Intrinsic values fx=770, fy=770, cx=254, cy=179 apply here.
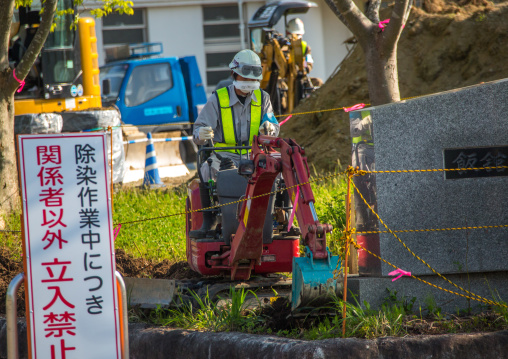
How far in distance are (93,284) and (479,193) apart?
285 centimetres

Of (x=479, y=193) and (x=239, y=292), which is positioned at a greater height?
(x=479, y=193)

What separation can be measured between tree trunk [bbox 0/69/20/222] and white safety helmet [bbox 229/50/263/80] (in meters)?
3.72

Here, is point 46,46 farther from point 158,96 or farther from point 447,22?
point 447,22

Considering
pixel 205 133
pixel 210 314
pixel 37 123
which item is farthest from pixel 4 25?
pixel 210 314

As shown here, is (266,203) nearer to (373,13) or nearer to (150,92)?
(373,13)

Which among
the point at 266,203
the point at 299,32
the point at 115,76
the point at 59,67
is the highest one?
the point at 299,32

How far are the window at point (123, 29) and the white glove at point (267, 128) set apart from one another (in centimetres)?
1771

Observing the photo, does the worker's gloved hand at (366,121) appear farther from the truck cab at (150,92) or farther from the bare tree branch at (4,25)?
the truck cab at (150,92)

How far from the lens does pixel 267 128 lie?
6.39 metres

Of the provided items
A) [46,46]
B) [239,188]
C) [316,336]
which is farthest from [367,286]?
[46,46]

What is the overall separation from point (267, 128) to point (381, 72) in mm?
2550

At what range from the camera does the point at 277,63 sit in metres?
16.0

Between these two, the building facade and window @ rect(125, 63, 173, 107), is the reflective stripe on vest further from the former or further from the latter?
the building facade

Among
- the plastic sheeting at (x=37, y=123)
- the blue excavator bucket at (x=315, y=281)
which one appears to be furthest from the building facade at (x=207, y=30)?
the blue excavator bucket at (x=315, y=281)
